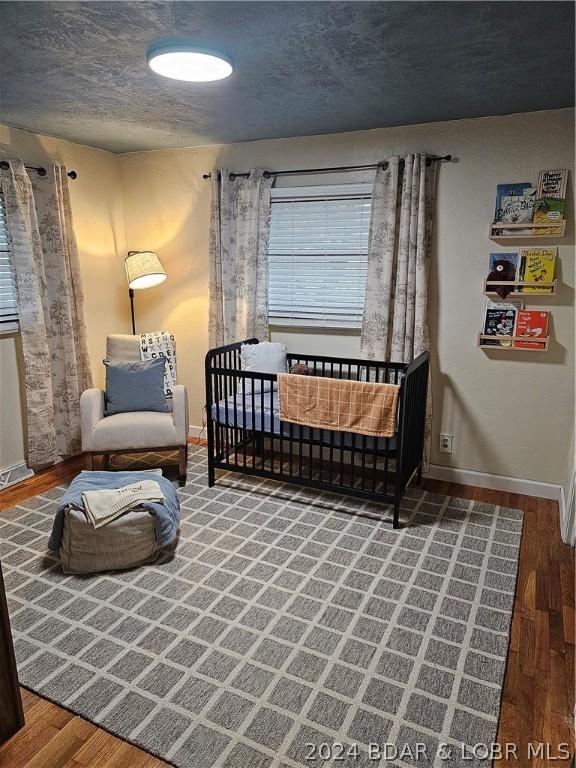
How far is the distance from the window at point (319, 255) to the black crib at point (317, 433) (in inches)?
14.4

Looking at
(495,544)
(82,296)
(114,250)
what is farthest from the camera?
(114,250)

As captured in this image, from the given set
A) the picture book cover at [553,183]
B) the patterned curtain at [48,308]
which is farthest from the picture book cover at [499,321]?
the patterned curtain at [48,308]

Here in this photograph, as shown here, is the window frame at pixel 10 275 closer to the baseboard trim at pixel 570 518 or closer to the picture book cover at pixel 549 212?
the picture book cover at pixel 549 212

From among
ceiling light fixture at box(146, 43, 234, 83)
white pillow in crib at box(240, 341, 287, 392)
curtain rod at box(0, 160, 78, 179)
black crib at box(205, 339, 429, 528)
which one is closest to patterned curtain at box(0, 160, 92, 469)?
curtain rod at box(0, 160, 78, 179)

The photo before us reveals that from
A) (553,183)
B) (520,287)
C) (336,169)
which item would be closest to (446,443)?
(520,287)

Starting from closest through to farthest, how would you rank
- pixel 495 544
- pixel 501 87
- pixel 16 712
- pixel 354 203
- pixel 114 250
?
pixel 16 712, pixel 501 87, pixel 495 544, pixel 354 203, pixel 114 250

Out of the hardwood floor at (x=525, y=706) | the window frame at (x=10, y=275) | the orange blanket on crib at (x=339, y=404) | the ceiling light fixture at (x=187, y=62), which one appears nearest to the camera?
the hardwood floor at (x=525, y=706)

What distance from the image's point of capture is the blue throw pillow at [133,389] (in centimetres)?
362

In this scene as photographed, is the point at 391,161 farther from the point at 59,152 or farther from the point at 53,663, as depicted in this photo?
the point at 53,663

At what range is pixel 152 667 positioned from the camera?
195cm

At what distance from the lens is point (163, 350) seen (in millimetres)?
3967

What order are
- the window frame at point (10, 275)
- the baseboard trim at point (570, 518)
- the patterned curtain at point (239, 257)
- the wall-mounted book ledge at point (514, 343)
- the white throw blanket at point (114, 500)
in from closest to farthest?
the white throw blanket at point (114, 500) → the baseboard trim at point (570, 518) → the wall-mounted book ledge at point (514, 343) → the window frame at point (10, 275) → the patterned curtain at point (239, 257)

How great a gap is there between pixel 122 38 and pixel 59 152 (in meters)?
2.14

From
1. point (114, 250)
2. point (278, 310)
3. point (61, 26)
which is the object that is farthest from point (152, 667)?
point (114, 250)
